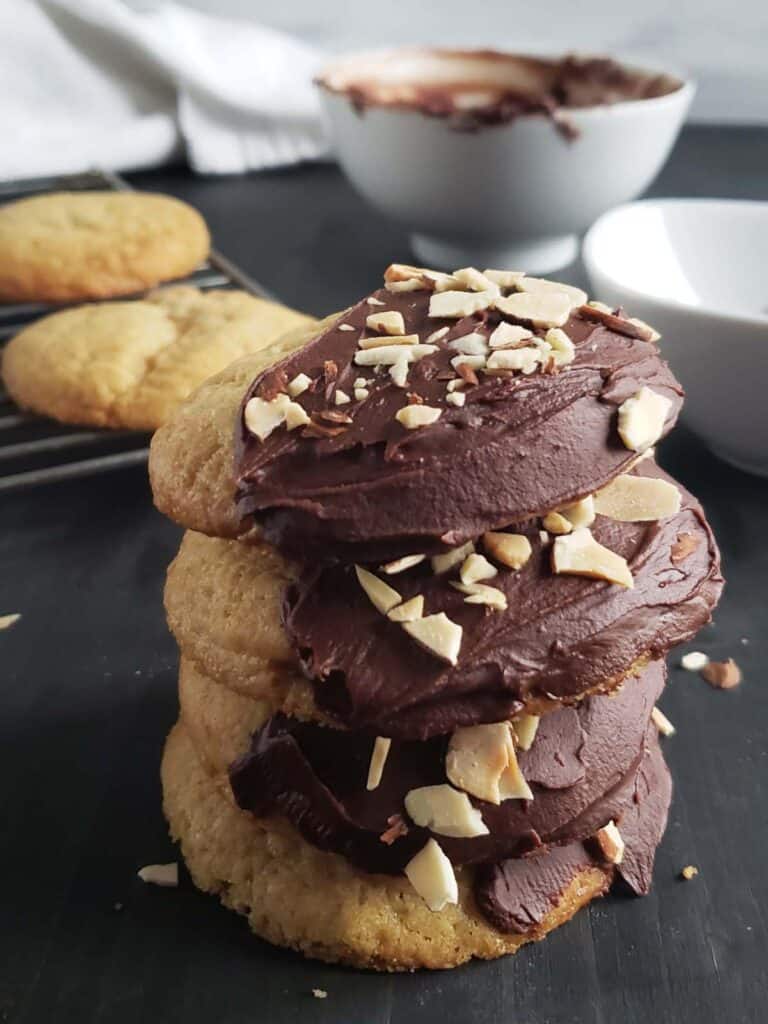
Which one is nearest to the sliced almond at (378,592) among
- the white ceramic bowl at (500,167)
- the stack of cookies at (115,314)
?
the stack of cookies at (115,314)

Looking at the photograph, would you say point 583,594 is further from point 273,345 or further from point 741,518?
point 741,518

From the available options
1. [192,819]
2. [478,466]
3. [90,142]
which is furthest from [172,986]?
[90,142]

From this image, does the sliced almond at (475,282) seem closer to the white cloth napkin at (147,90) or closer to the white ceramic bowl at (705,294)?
the white ceramic bowl at (705,294)

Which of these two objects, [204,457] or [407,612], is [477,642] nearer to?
[407,612]

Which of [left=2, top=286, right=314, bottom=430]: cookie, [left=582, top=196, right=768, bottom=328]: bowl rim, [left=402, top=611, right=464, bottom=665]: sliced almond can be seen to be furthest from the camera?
[left=2, top=286, right=314, bottom=430]: cookie

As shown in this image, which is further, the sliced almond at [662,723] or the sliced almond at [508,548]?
the sliced almond at [662,723]

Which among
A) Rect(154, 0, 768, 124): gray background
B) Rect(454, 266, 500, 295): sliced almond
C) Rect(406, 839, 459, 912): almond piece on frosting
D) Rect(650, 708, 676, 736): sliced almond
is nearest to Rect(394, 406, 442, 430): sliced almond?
Rect(454, 266, 500, 295): sliced almond

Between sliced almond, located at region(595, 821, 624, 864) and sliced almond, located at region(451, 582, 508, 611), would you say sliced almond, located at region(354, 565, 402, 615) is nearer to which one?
sliced almond, located at region(451, 582, 508, 611)
